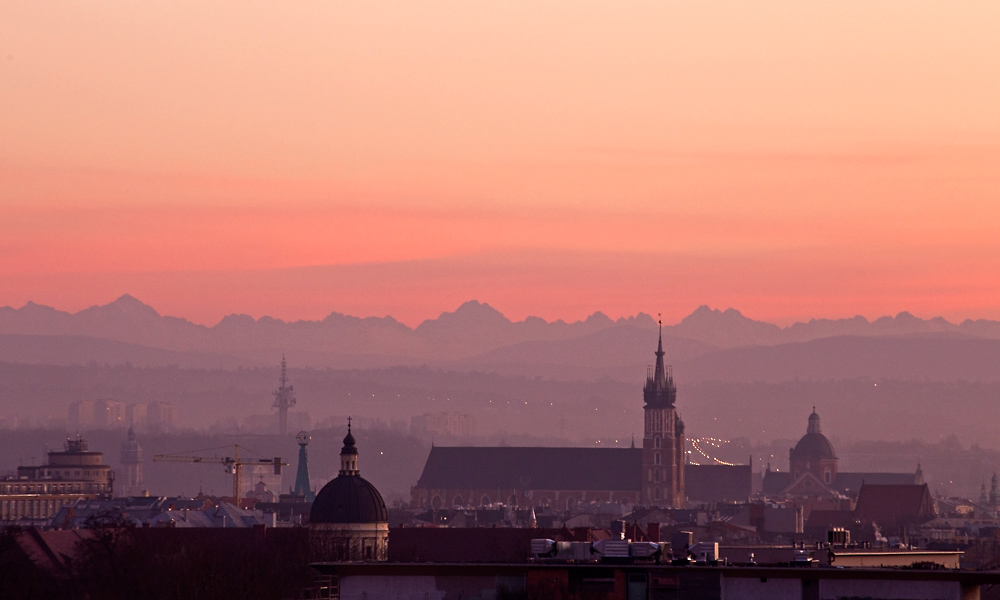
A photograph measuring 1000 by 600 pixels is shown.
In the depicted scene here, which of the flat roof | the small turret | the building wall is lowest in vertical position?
the flat roof

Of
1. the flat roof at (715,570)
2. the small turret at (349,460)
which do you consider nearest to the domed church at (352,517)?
the small turret at (349,460)

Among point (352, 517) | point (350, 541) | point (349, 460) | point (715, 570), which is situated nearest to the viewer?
point (715, 570)

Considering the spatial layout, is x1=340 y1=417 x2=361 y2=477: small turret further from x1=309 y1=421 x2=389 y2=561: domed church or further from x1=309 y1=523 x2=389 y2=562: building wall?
x1=309 y1=523 x2=389 y2=562: building wall

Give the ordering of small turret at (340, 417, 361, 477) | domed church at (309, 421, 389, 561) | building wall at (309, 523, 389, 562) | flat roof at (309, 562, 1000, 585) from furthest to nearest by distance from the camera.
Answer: small turret at (340, 417, 361, 477) < domed church at (309, 421, 389, 561) < building wall at (309, 523, 389, 562) < flat roof at (309, 562, 1000, 585)

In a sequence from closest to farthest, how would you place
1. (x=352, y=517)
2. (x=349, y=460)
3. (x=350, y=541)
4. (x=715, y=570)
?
(x=715, y=570)
(x=350, y=541)
(x=352, y=517)
(x=349, y=460)

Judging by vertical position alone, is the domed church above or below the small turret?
below

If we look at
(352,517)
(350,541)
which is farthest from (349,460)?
(350,541)

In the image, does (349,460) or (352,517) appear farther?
(349,460)

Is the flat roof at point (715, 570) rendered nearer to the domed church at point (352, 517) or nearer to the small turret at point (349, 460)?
the domed church at point (352, 517)

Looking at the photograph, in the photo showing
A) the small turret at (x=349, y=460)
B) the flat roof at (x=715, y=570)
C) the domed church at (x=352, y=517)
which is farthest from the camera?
the small turret at (x=349, y=460)

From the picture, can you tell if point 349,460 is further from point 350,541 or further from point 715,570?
point 715,570

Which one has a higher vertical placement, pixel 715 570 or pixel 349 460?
pixel 349 460

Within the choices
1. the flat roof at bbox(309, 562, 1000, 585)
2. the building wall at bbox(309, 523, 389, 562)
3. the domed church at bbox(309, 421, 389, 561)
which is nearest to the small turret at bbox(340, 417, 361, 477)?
the domed church at bbox(309, 421, 389, 561)

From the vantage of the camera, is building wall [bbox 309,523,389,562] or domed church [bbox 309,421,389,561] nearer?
building wall [bbox 309,523,389,562]
